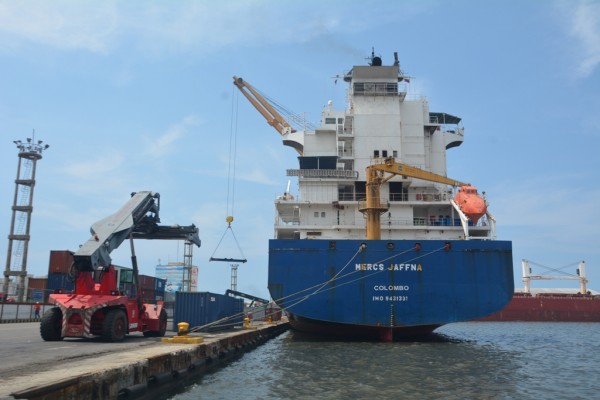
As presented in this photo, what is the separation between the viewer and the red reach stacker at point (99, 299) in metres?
13.1

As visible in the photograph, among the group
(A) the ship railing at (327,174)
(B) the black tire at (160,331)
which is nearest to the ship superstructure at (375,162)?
(A) the ship railing at (327,174)

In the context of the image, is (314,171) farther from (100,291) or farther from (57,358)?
(57,358)

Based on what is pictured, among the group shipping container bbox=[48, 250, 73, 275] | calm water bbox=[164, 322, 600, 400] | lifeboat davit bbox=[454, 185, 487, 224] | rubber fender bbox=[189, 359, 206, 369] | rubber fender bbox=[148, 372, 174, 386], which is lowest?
calm water bbox=[164, 322, 600, 400]

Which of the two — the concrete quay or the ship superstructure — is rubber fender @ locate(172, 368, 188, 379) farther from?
the ship superstructure

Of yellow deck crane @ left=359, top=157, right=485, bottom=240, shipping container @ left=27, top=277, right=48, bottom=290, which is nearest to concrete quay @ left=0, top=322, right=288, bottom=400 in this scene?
yellow deck crane @ left=359, top=157, right=485, bottom=240

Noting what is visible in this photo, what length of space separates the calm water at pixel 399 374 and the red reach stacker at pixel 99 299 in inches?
130

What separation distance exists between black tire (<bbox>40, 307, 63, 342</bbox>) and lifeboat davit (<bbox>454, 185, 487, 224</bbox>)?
15.8 metres

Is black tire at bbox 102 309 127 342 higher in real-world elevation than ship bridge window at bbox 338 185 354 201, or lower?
lower

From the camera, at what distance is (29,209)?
162 feet

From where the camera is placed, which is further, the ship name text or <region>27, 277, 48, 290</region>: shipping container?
<region>27, 277, 48, 290</region>: shipping container

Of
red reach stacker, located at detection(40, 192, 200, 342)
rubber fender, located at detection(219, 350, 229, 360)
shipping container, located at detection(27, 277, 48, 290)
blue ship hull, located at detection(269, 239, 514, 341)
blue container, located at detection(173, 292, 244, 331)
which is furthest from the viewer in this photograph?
shipping container, located at detection(27, 277, 48, 290)

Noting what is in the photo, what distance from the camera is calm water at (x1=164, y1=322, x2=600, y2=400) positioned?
1005 cm

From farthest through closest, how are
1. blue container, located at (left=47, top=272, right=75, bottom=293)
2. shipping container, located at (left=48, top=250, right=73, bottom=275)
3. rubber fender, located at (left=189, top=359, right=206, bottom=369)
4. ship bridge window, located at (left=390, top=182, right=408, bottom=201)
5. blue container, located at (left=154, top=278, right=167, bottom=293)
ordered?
shipping container, located at (left=48, top=250, right=73, bottom=275), blue container, located at (left=47, top=272, right=75, bottom=293), blue container, located at (left=154, top=278, right=167, bottom=293), ship bridge window, located at (left=390, top=182, right=408, bottom=201), rubber fender, located at (left=189, top=359, right=206, bottom=369)

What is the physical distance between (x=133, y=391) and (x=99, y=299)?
589 centimetres
